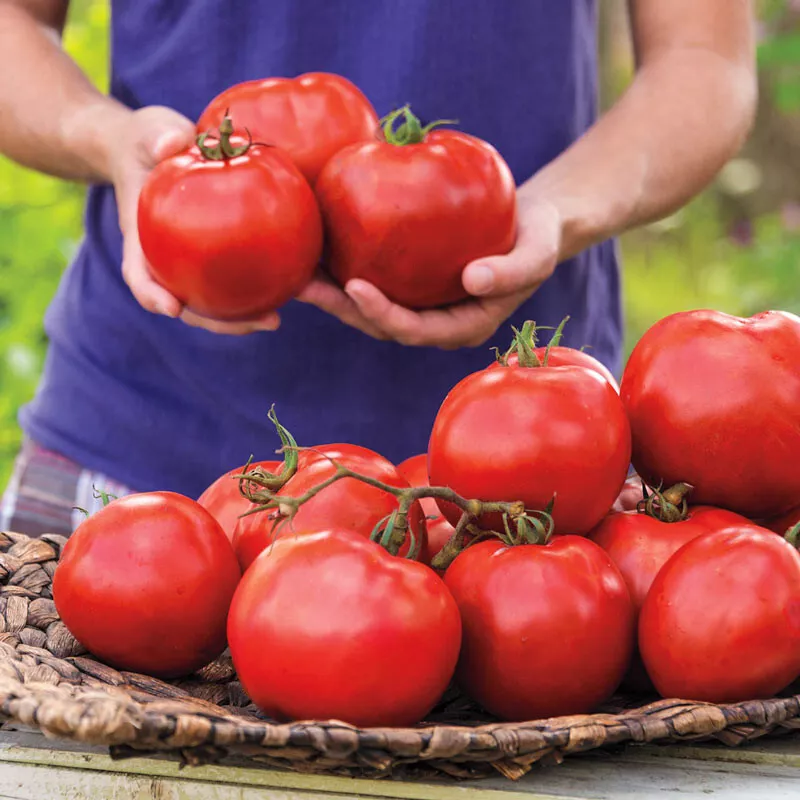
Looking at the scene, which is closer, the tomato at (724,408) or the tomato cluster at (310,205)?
the tomato at (724,408)

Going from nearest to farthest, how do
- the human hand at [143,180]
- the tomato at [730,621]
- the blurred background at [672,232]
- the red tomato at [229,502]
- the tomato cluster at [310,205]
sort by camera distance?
the tomato at [730,621]
the red tomato at [229,502]
the tomato cluster at [310,205]
the human hand at [143,180]
the blurred background at [672,232]

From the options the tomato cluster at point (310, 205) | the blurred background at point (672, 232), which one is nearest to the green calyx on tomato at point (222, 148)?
the tomato cluster at point (310, 205)

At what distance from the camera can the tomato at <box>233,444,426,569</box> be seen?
942 millimetres

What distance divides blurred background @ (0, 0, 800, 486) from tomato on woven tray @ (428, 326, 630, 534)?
2.17 meters

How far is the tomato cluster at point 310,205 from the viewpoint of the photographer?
1.18 metres

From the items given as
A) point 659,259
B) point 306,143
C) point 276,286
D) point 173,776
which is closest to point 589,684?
point 173,776

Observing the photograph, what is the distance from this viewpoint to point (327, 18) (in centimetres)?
159

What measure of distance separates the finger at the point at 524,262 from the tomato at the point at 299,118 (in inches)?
8.4

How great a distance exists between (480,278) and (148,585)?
52 centimetres

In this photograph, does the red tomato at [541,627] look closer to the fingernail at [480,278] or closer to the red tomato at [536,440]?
the red tomato at [536,440]

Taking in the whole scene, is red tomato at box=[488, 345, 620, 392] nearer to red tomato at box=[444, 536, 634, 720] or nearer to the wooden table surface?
red tomato at box=[444, 536, 634, 720]

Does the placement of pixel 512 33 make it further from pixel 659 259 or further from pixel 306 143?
pixel 659 259

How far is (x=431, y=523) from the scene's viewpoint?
104 centimetres

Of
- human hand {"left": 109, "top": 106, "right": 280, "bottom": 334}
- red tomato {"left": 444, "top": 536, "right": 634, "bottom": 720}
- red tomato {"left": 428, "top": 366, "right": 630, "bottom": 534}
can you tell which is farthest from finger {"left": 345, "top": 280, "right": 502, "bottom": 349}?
red tomato {"left": 444, "top": 536, "right": 634, "bottom": 720}
